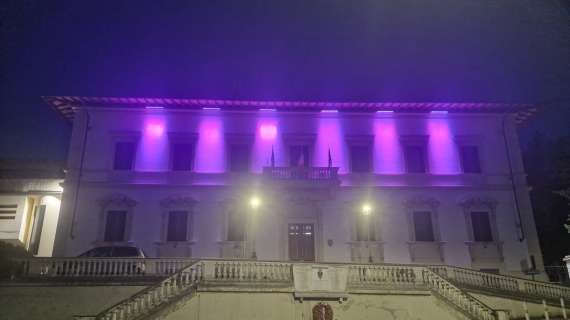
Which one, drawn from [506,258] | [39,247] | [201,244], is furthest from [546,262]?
[39,247]

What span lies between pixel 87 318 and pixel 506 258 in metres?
21.4

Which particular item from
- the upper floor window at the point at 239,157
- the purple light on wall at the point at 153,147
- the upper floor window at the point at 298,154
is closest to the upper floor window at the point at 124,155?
the purple light on wall at the point at 153,147

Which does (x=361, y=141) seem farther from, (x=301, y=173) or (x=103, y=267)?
(x=103, y=267)

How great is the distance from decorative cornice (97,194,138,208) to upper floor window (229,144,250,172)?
6.10m

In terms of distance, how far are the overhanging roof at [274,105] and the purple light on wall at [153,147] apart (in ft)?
3.77

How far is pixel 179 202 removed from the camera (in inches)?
866

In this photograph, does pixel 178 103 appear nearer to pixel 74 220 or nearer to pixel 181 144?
pixel 181 144

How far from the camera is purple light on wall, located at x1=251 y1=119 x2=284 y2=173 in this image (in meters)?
23.0

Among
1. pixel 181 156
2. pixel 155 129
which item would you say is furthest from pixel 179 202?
pixel 155 129

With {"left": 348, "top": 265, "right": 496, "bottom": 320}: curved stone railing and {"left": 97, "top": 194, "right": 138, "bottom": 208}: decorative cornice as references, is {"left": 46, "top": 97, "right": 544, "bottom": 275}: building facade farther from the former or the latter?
{"left": 348, "top": 265, "right": 496, "bottom": 320}: curved stone railing

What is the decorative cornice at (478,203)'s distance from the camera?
22531mm

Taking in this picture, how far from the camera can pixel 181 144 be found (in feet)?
76.4

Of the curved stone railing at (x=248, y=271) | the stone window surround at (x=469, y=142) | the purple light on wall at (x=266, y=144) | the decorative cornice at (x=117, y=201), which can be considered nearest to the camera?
the curved stone railing at (x=248, y=271)

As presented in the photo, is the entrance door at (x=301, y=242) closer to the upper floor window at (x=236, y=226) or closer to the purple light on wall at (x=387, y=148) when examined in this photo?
the upper floor window at (x=236, y=226)
